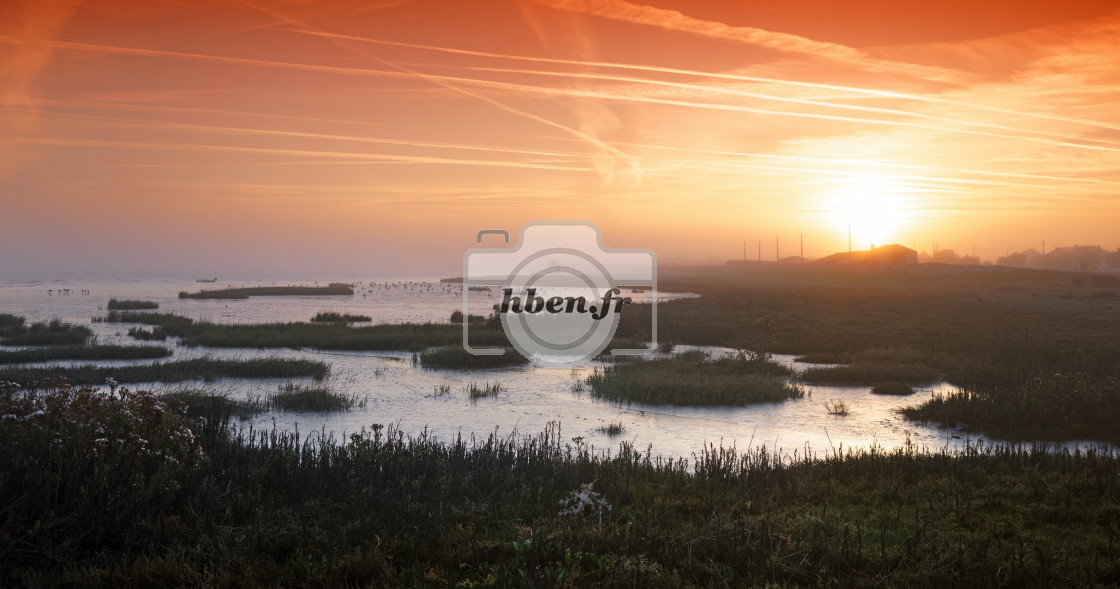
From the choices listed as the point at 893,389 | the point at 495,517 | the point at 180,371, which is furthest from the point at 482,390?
the point at 495,517

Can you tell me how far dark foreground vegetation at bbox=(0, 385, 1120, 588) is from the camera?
22.5ft

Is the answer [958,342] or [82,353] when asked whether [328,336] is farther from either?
[958,342]

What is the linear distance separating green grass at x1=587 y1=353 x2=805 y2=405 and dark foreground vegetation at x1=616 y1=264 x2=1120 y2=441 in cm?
237

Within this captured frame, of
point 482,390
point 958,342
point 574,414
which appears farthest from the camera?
point 958,342

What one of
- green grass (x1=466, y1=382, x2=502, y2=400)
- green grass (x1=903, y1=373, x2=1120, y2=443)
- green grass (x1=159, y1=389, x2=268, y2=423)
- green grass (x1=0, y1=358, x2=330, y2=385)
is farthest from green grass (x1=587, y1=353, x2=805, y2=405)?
green grass (x1=0, y1=358, x2=330, y2=385)

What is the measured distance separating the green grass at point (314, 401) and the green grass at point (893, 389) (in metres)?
17.1

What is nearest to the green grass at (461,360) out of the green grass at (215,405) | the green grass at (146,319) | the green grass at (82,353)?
the green grass at (215,405)

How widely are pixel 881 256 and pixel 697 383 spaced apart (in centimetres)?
12412

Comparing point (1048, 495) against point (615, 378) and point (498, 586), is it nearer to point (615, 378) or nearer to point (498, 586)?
point (498, 586)

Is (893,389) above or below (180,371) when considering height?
below

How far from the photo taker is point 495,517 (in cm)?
871

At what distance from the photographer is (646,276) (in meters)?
158

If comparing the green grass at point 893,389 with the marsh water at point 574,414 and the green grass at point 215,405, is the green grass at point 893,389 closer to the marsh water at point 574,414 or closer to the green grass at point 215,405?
the marsh water at point 574,414

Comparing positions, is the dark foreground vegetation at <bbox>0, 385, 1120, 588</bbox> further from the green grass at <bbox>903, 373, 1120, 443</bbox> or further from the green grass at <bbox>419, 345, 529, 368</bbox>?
the green grass at <bbox>419, 345, 529, 368</bbox>
